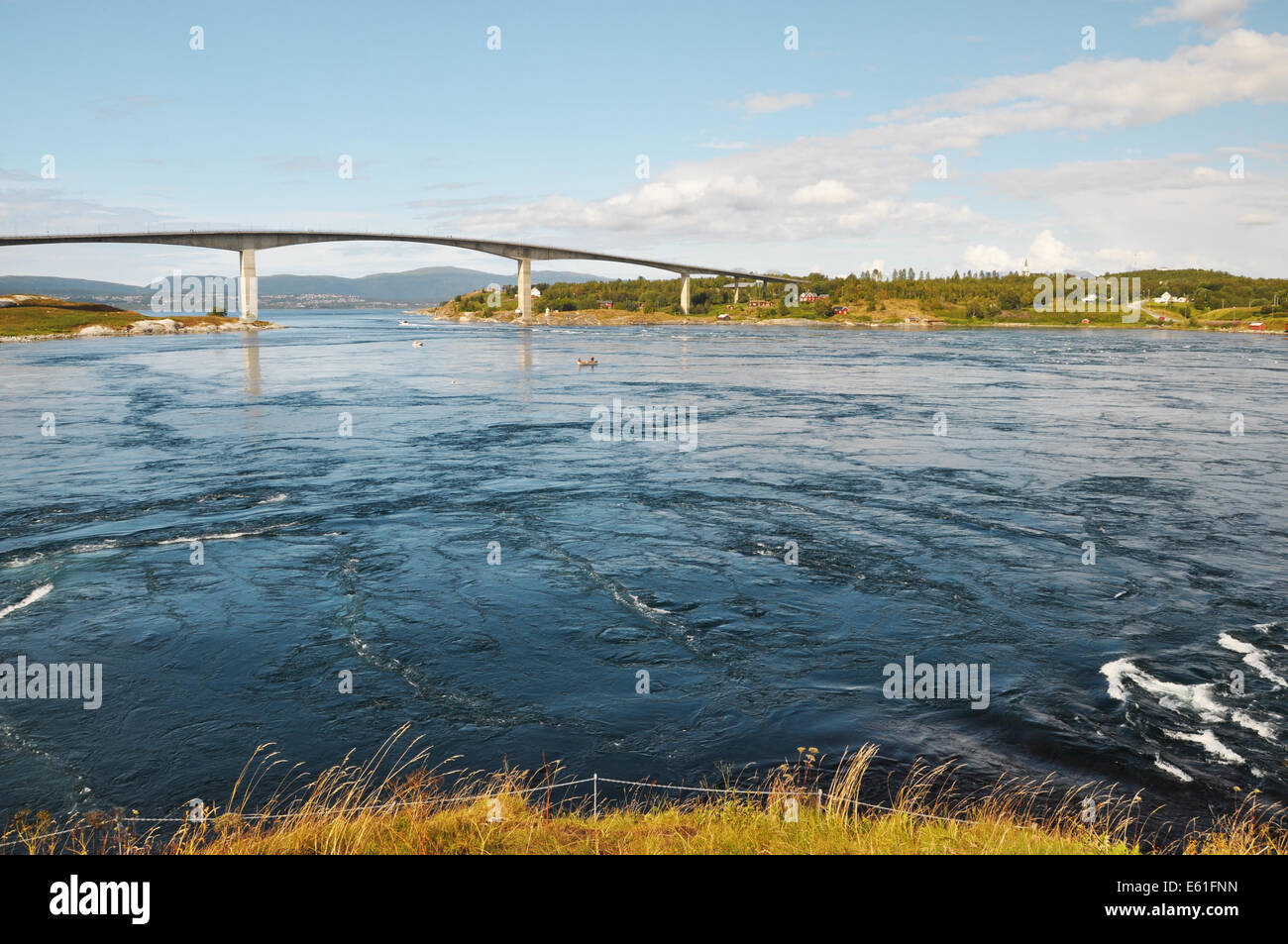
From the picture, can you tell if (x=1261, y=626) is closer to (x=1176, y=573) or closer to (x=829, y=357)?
(x=1176, y=573)

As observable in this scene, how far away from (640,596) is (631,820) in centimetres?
866

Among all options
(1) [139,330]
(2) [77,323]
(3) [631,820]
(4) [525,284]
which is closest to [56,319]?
(2) [77,323]

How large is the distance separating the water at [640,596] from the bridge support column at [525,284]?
431ft

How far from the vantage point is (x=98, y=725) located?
12031 millimetres

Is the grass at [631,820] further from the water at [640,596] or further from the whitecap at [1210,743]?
the whitecap at [1210,743]

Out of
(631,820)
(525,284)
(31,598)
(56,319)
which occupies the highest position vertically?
(525,284)

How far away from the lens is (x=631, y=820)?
872 centimetres

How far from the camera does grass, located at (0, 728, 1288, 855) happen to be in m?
7.56

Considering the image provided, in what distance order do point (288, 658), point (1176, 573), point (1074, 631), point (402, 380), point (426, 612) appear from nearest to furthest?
point (288, 658) → point (1074, 631) → point (426, 612) → point (1176, 573) → point (402, 380)

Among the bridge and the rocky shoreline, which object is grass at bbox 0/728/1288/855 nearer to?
the rocky shoreline

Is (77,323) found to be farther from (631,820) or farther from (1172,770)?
(1172,770)
